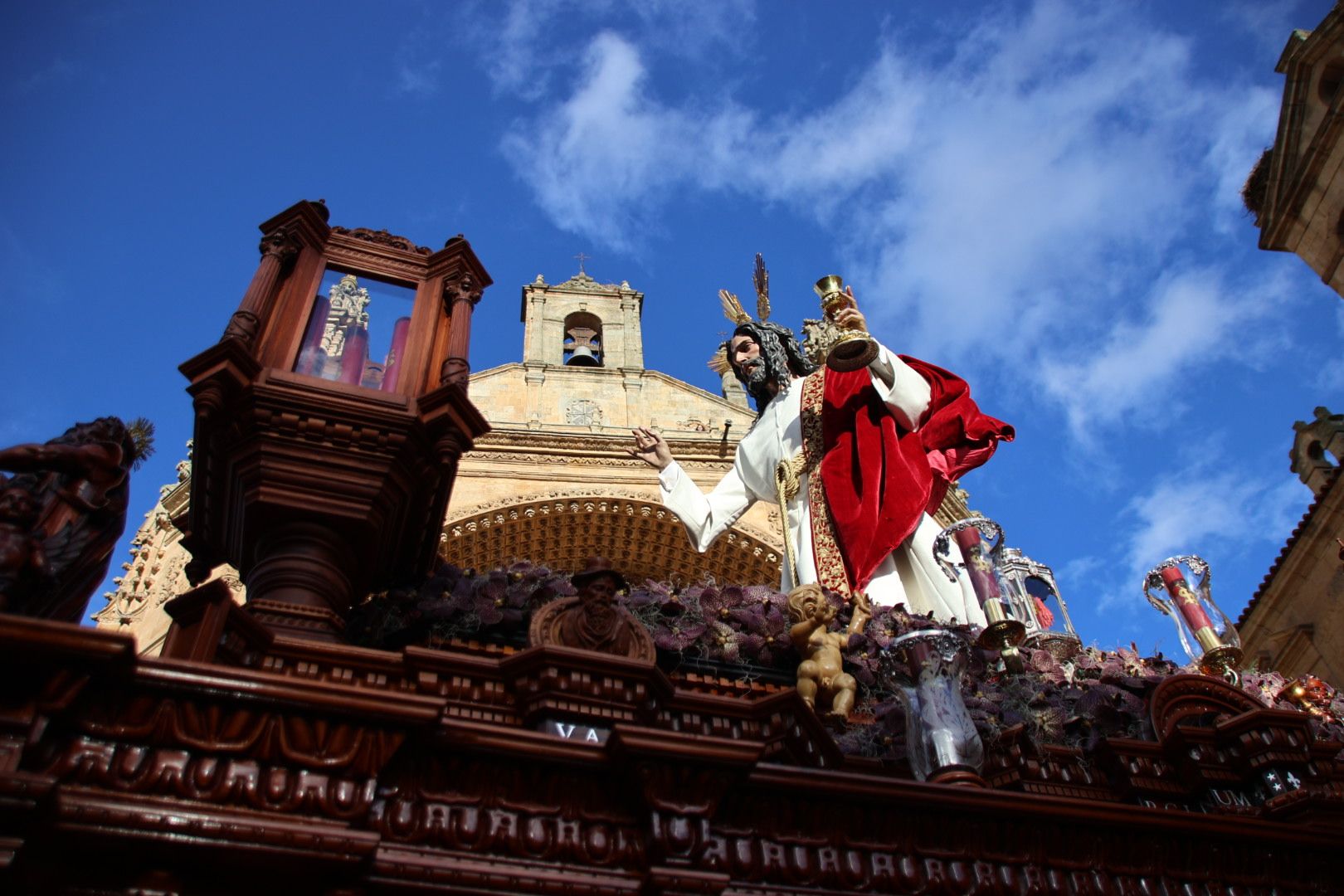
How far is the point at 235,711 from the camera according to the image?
7.16 feet

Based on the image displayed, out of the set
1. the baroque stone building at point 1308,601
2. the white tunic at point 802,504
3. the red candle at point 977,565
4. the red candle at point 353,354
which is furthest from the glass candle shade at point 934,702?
the baroque stone building at point 1308,601

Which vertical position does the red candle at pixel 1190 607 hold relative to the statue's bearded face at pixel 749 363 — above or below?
below

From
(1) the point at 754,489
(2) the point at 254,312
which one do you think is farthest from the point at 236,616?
(1) the point at 754,489

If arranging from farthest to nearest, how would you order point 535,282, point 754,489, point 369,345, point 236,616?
1. point 535,282
2. point 754,489
3. point 369,345
4. point 236,616

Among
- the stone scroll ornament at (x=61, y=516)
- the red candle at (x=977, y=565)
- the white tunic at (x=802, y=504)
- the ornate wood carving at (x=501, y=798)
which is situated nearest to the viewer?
the ornate wood carving at (x=501, y=798)

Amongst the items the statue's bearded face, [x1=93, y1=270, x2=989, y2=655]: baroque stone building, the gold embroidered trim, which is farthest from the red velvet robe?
[x1=93, y1=270, x2=989, y2=655]: baroque stone building

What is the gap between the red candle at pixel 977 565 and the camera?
189 inches

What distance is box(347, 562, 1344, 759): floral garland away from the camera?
3.71m

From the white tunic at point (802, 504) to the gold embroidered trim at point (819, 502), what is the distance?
0.06m

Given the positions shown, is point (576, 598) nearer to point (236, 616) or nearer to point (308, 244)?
point (236, 616)

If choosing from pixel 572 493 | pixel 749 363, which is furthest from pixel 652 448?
pixel 572 493

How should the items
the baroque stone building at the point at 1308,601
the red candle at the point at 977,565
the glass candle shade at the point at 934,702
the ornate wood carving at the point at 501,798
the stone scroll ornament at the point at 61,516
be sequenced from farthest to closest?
the baroque stone building at the point at 1308,601 → the red candle at the point at 977,565 → the glass candle shade at the point at 934,702 → the stone scroll ornament at the point at 61,516 → the ornate wood carving at the point at 501,798

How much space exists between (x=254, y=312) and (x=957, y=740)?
2937 millimetres

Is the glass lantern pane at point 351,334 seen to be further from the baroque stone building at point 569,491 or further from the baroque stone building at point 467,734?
the baroque stone building at point 569,491
